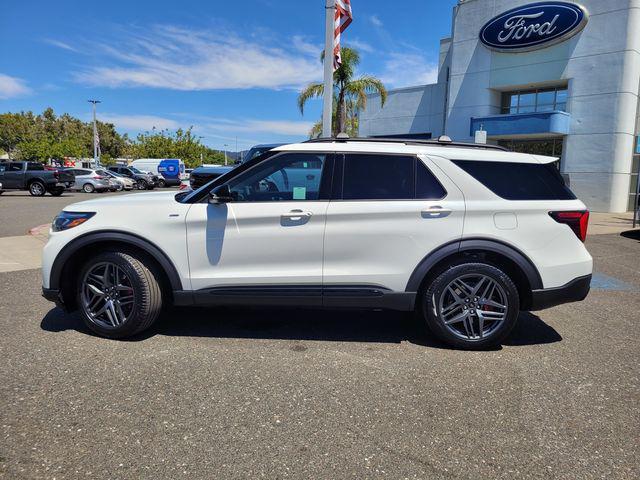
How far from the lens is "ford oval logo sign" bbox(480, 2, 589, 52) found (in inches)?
781

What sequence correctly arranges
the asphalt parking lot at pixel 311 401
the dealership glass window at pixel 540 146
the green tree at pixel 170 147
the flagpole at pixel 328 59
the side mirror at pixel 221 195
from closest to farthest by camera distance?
1. the asphalt parking lot at pixel 311 401
2. the side mirror at pixel 221 195
3. the flagpole at pixel 328 59
4. the dealership glass window at pixel 540 146
5. the green tree at pixel 170 147

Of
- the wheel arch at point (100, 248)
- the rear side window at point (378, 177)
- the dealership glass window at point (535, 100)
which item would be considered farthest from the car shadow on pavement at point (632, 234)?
the wheel arch at point (100, 248)

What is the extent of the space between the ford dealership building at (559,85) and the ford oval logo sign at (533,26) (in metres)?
0.04

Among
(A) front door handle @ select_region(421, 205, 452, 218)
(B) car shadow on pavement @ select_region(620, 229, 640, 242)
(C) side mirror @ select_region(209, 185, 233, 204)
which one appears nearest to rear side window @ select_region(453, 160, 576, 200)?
(A) front door handle @ select_region(421, 205, 452, 218)

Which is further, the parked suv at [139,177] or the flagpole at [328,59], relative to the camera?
the parked suv at [139,177]

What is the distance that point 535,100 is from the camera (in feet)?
72.9

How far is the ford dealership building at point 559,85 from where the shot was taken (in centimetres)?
1927

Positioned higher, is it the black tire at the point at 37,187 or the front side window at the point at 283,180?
the front side window at the point at 283,180

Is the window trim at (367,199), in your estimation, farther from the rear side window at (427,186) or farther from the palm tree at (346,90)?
the palm tree at (346,90)

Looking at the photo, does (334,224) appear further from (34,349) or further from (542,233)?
(34,349)

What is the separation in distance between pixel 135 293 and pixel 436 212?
2.63 metres

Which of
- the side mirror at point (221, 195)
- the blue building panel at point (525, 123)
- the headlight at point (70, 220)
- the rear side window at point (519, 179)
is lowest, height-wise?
the headlight at point (70, 220)

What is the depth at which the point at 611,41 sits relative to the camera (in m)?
19.2

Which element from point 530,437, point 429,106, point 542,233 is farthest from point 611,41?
point 530,437
